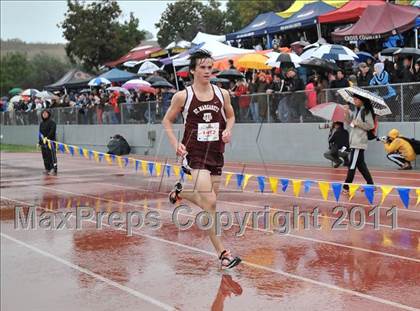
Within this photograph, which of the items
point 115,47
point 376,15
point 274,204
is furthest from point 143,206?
point 115,47

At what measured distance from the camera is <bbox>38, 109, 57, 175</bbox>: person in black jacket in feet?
61.4

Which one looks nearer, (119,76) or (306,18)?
(306,18)

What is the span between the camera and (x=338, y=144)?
1741cm

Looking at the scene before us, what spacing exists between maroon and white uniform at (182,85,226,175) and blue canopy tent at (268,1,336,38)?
17.5m

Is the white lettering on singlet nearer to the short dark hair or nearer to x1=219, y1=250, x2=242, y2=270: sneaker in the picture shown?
the short dark hair

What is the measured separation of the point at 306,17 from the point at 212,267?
1866cm

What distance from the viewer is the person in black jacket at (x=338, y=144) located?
1731 centimetres

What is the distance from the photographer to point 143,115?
27.1 m

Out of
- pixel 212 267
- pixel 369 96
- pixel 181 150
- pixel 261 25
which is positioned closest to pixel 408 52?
pixel 369 96

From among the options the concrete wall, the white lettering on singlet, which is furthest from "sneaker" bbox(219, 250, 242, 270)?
the concrete wall

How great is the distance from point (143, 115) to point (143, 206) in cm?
1558

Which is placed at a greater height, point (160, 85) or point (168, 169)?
point (160, 85)

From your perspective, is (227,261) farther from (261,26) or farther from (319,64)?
(261,26)

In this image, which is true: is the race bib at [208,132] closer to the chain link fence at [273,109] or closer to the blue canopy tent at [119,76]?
the chain link fence at [273,109]
